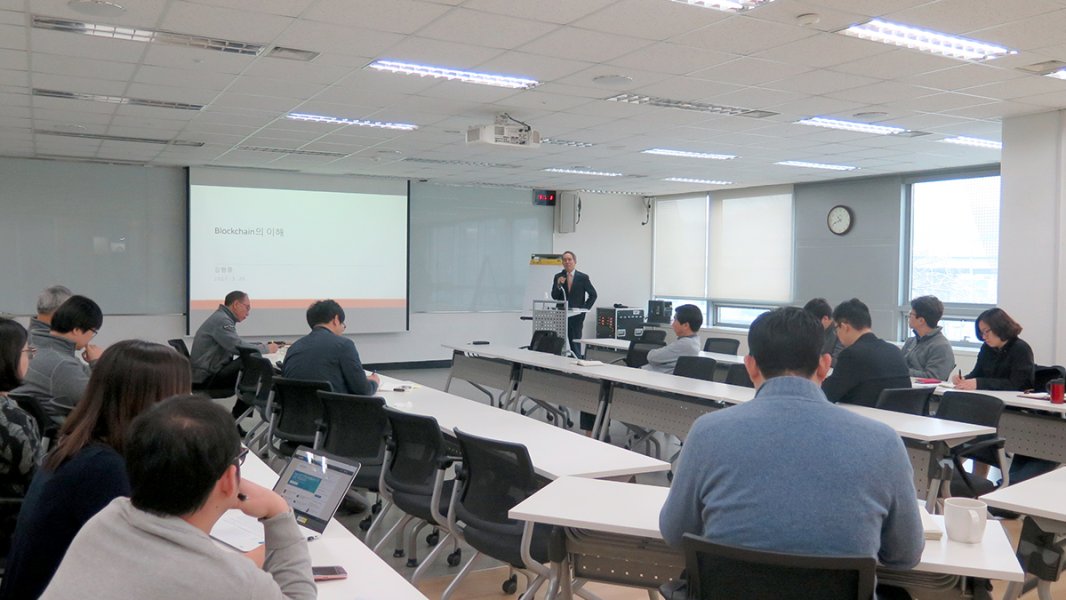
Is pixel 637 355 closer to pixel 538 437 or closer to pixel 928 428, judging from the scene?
pixel 928 428

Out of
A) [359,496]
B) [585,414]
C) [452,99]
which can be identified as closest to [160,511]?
[359,496]

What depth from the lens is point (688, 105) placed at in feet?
21.9

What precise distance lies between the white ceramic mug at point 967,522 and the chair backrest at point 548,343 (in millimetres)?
6236

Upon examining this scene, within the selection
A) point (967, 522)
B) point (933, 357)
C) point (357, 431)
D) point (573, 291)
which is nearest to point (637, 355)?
point (933, 357)

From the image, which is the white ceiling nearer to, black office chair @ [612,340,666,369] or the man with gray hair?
the man with gray hair

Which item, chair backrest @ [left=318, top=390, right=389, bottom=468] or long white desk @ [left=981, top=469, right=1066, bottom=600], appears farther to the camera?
chair backrest @ [left=318, top=390, right=389, bottom=468]

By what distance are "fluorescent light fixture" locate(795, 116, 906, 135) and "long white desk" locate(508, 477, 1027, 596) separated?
5317 mm

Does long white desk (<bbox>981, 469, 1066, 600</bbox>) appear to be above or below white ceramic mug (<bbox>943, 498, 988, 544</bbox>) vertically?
below

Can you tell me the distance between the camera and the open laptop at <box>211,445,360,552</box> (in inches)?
90.0

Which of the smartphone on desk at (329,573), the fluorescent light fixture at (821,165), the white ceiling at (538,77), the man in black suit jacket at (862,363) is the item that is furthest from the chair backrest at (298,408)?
the fluorescent light fixture at (821,165)

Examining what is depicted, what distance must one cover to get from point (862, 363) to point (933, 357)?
1661mm

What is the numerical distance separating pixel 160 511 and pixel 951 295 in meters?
10.4

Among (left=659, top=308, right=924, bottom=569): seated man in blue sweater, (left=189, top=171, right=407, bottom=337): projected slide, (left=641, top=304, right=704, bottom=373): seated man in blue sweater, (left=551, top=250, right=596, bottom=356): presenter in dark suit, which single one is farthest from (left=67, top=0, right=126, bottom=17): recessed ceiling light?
(left=551, top=250, right=596, bottom=356): presenter in dark suit

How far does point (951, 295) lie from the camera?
33.0 feet
